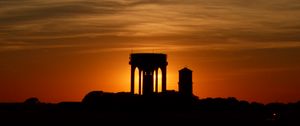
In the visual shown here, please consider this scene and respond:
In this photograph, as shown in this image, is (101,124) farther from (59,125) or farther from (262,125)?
(262,125)

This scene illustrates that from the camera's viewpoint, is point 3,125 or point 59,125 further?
point 59,125

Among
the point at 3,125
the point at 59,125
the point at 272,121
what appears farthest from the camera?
the point at 272,121

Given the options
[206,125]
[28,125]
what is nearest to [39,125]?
[28,125]

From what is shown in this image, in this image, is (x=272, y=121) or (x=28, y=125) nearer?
(x=28, y=125)

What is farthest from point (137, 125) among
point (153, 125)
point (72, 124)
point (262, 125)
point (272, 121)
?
point (272, 121)

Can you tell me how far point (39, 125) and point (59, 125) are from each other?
155 inches

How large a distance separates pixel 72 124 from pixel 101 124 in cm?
579

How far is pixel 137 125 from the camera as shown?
14188cm

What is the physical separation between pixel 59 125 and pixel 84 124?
5670 mm

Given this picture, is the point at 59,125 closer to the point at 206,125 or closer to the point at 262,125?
the point at 206,125

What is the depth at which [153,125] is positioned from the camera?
5551 inches

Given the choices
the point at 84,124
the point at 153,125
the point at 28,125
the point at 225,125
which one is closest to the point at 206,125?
the point at 225,125

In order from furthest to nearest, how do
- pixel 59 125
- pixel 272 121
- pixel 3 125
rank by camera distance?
pixel 272 121, pixel 59 125, pixel 3 125

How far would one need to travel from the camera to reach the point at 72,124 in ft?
482
